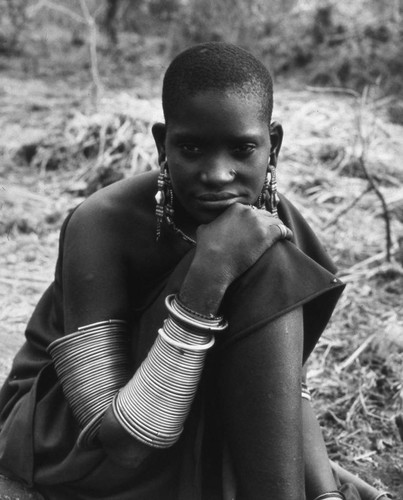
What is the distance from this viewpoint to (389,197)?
4.84 metres

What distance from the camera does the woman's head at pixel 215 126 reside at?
167 cm

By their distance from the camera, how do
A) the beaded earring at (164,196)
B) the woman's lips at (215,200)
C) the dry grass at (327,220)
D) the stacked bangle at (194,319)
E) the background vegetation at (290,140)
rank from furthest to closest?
the background vegetation at (290,140) → the dry grass at (327,220) → the beaded earring at (164,196) → the woman's lips at (215,200) → the stacked bangle at (194,319)

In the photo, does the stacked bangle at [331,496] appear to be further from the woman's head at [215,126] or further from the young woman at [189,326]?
the woman's head at [215,126]

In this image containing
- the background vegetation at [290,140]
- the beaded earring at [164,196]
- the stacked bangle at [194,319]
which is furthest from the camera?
the background vegetation at [290,140]

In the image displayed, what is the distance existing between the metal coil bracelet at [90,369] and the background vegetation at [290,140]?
1078 mm

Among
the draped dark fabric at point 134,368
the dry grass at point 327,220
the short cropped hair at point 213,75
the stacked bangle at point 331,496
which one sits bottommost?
the dry grass at point 327,220

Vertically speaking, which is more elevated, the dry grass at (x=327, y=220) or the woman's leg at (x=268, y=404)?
the woman's leg at (x=268, y=404)

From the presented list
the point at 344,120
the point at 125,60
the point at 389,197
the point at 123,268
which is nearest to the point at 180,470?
the point at 123,268

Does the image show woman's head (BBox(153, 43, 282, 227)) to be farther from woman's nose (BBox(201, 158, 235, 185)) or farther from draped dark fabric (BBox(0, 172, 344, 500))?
draped dark fabric (BBox(0, 172, 344, 500))

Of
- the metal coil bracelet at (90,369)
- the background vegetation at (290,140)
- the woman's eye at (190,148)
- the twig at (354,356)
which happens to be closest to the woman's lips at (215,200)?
the woman's eye at (190,148)

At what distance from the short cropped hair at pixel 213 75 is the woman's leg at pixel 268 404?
0.54 meters

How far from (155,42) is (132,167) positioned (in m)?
5.09

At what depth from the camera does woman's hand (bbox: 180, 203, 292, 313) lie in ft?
5.39

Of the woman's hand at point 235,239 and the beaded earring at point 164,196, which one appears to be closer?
the woman's hand at point 235,239
